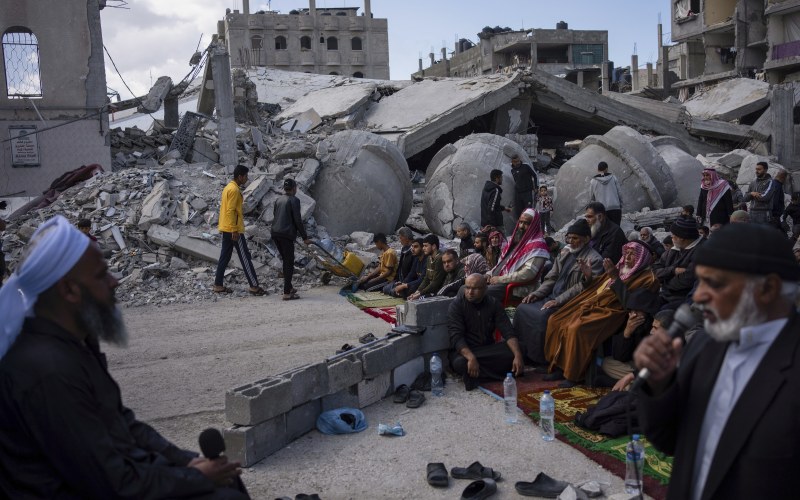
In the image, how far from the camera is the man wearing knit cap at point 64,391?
2.14m

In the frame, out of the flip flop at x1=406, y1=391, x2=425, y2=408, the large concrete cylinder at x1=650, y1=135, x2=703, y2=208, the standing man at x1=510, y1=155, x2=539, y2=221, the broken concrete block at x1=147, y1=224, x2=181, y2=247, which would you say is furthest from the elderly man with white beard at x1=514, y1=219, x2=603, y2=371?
the large concrete cylinder at x1=650, y1=135, x2=703, y2=208

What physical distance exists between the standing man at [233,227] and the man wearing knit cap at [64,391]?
8065mm

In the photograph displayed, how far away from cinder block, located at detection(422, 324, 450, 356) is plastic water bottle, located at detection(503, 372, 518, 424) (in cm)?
113

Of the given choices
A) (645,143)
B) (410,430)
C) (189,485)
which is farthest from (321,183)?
(189,485)

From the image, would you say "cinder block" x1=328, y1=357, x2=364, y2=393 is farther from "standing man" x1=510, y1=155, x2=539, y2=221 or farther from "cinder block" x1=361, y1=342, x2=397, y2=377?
"standing man" x1=510, y1=155, x2=539, y2=221

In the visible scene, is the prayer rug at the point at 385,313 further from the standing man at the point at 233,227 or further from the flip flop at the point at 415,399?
the flip flop at the point at 415,399

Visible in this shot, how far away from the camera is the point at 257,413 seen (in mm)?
4773

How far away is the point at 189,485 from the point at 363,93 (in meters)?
23.5

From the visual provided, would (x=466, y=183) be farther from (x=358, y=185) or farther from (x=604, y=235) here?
(x=604, y=235)

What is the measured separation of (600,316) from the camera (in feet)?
20.5

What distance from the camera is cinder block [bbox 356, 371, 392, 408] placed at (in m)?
5.93

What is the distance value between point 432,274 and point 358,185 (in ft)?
18.6

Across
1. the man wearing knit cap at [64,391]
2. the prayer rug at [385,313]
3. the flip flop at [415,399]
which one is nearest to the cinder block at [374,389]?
the flip flop at [415,399]

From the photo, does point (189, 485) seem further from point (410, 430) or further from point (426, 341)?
point (426, 341)
